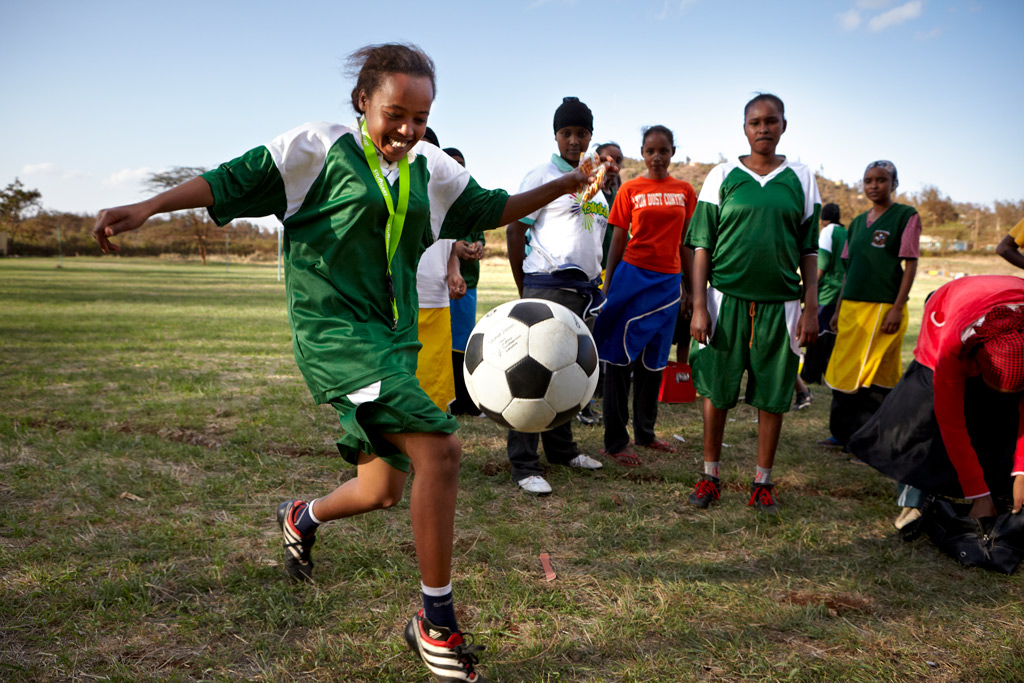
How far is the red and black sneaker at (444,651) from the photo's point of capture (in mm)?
2045

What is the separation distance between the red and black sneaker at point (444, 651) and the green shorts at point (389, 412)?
1.99 ft

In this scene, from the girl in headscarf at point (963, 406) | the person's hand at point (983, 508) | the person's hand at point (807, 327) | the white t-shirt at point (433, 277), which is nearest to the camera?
the girl in headscarf at point (963, 406)

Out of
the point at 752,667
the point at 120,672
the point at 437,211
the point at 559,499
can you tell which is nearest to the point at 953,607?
the point at 752,667

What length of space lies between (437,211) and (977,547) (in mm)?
2884

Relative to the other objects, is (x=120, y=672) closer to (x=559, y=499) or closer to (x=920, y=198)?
(x=559, y=499)

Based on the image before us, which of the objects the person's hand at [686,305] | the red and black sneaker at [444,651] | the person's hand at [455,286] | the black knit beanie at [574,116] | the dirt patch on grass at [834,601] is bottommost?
the dirt patch on grass at [834,601]

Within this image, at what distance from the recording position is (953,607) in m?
2.69

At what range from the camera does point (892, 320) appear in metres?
4.82

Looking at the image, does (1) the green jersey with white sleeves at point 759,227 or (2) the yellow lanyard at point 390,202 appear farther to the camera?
(1) the green jersey with white sleeves at point 759,227

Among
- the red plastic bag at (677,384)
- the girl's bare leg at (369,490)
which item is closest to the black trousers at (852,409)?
the red plastic bag at (677,384)

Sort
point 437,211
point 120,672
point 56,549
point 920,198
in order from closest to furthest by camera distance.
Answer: point 120,672 < point 437,211 < point 56,549 < point 920,198

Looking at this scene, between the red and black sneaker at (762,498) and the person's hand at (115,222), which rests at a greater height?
the person's hand at (115,222)

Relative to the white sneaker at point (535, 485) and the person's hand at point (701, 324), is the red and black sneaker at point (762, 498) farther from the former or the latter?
the white sneaker at point (535, 485)

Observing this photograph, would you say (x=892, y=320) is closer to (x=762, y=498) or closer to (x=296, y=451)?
(x=762, y=498)
